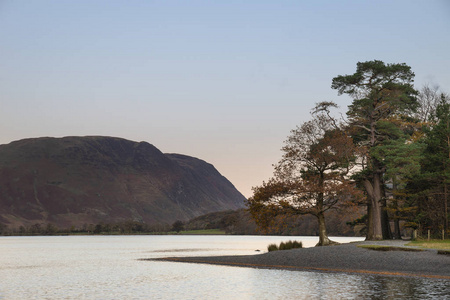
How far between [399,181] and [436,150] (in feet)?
21.6

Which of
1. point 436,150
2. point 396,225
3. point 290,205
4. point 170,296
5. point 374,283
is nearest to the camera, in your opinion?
point 170,296

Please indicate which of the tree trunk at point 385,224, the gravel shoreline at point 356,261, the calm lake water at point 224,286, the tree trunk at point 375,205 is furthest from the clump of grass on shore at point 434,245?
the tree trunk at point 385,224

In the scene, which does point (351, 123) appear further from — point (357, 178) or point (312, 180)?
point (312, 180)

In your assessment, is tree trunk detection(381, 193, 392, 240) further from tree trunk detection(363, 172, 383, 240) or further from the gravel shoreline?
the gravel shoreline

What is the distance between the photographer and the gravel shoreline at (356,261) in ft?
135

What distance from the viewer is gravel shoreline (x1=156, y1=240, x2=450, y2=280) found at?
135 feet

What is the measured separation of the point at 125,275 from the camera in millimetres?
47250

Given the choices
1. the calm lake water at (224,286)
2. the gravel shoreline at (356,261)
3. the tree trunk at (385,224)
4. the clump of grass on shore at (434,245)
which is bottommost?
the calm lake water at (224,286)

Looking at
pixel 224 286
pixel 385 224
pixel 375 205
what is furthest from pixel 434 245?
pixel 224 286

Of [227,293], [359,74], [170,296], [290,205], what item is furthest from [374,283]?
[359,74]

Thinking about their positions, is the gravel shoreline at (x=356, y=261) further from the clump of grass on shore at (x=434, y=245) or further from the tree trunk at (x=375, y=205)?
the tree trunk at (x=375, y=205)

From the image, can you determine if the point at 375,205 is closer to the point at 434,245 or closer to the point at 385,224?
the point at 385,224

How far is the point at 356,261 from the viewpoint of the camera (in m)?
46.5

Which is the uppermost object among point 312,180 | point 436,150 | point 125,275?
point 436,150
